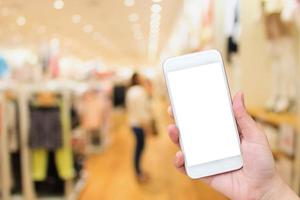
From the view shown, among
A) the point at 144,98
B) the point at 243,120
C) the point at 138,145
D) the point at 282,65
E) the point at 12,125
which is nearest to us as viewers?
the point at 243,120

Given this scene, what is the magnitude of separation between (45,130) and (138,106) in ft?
3.97

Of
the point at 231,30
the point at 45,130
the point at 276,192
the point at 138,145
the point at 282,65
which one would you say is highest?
the point at 231,30

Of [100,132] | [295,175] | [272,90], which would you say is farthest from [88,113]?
[295,175]

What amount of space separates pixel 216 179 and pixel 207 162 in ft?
0.17

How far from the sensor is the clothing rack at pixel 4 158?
250cm

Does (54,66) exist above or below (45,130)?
above

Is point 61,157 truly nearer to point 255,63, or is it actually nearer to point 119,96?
point 255,63

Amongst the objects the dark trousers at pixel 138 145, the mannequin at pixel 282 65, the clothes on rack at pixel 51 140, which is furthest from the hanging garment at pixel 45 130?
the mannequin at pixel 282 65

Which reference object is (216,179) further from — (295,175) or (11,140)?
(11,140)

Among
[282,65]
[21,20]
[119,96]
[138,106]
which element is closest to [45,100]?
[138,106]

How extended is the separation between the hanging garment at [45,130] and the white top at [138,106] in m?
1.09

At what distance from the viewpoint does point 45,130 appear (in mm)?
2549

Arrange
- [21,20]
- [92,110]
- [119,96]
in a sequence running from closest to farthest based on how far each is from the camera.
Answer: [21,20] < [92,110] < [119,96]

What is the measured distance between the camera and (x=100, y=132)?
5055 mm
